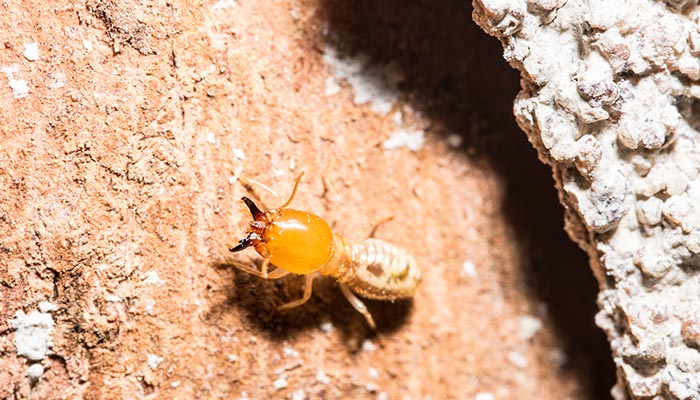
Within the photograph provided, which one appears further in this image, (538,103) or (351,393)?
(351,393)

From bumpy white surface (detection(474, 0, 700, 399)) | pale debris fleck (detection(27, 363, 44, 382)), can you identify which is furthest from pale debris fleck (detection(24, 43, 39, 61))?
bumpy white surface (detection(474, 0, 700, 399))

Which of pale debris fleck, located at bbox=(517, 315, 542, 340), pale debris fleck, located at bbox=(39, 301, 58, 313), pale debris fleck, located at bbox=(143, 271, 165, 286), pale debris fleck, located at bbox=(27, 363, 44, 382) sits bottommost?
pale debris fleck, located at bbox=(27, 363, 44, 382)

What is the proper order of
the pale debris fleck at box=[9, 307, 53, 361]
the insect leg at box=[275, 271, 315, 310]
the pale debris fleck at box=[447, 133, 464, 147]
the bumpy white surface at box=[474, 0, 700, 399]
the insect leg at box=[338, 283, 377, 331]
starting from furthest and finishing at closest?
the pale debris fleck at box=[447, 133, 464, 147] → the insect leg at box=[338, 283, 377, 331] → the insect leg at box=[275, 271, 315, 310] → the pale debris fleck at box=[9, 307, 53, 361] → the bumpy white surface at box=[474, 0, 700, 399]

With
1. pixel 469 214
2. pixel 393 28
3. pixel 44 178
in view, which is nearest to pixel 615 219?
pixel 469 214

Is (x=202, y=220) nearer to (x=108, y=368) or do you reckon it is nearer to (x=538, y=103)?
(x=108, y=368)

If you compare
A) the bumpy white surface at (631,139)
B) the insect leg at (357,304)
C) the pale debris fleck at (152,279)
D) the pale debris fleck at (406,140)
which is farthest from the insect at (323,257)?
the bumpy white surface at (631,139)

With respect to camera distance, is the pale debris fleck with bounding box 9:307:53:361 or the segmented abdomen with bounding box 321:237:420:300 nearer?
the pale debris fleck with bounding box 9:307:53:361

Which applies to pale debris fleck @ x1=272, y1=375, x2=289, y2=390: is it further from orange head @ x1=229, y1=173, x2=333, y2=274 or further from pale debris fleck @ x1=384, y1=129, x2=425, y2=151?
pale debris fleck @ x1=384, y1=129, x2=425, y2=151
